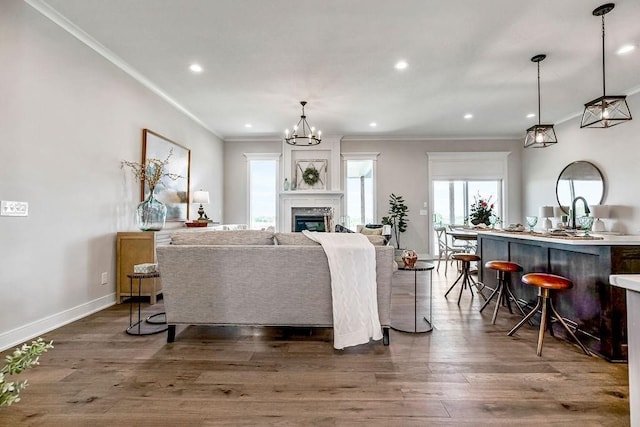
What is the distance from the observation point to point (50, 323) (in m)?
2.89

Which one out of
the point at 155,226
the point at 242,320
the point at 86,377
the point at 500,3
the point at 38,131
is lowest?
the point at 86,377

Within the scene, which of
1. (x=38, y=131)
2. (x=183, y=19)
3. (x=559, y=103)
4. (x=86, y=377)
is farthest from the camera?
(x=559, y=103)

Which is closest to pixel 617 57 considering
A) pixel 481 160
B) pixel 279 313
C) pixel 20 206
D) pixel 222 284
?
pixel 481 160

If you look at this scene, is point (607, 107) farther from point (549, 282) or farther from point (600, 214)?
point (600, 214)

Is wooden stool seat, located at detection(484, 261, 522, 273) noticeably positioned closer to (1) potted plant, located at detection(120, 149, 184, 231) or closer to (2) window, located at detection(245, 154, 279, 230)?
(1) potted plant, located at detection(120, 149, 184, 231)

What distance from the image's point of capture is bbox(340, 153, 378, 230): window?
7.64 meters

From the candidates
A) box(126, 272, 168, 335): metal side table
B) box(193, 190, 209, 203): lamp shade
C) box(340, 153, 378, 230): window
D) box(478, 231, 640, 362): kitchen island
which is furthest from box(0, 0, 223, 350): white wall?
box(340, 153, 378, 230): window

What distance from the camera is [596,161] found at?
18.3ft

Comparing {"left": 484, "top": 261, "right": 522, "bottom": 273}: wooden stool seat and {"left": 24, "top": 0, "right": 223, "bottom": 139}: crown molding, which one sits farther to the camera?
{"left": 484, "top": 261, "right": 522, "bottom": 273}: wooden stool seat

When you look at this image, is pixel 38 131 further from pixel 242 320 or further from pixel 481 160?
pixel 481 160

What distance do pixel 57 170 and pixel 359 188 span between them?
5.86 m

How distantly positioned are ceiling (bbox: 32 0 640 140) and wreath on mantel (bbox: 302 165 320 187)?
5.63ft

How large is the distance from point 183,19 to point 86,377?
309 cm

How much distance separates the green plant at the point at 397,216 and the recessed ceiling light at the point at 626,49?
439 cm
